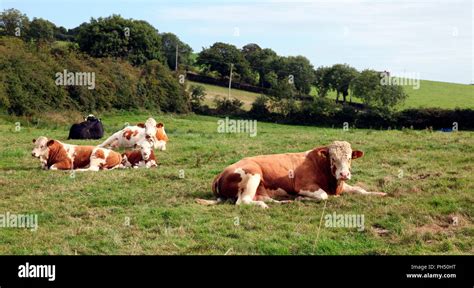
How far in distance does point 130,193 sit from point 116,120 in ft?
83.0

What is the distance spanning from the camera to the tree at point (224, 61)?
200 feet

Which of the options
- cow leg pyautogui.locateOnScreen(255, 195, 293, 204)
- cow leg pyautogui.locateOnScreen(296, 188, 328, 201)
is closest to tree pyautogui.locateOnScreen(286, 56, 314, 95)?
cow leg pyautogui.locateOnScreen(296, 188, 328, 201)

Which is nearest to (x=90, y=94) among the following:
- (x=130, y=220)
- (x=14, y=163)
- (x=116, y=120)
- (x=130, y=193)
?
(x=116, y=120)

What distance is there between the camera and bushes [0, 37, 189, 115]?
31.7 m

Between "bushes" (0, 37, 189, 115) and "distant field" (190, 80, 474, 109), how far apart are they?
620 centimetres

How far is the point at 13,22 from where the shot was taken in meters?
60.5

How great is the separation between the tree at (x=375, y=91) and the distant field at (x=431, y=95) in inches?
38.4

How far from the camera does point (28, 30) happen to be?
62.4 m

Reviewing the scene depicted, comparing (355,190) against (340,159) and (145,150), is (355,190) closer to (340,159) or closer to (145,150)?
(340,159)

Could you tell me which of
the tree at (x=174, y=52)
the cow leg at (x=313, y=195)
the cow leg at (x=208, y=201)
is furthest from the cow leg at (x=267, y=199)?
the tree at (x=174, y=52)

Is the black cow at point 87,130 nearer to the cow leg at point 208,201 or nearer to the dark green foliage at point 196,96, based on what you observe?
the cow leg at point 208,201

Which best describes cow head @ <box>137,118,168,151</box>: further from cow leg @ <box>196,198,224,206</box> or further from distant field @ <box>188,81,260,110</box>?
distant field @ <box>188,81,260,110</box>

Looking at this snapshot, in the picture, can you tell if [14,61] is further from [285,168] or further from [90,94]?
[285,168]

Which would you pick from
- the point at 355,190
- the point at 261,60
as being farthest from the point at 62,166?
the point at 261,60
